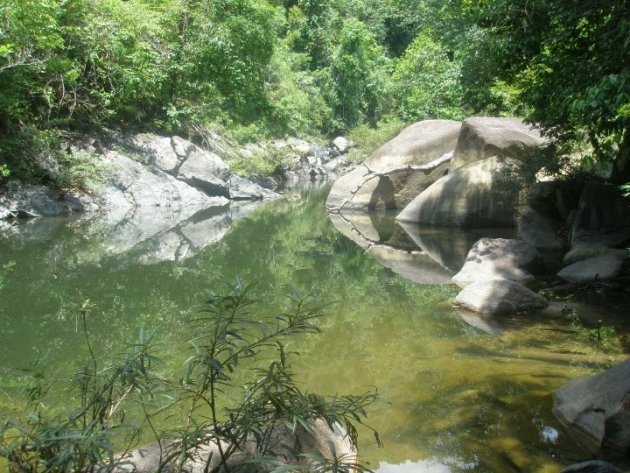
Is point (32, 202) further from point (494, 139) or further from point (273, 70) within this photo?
point (273, 70)

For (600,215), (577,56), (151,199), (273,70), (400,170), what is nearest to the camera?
(577,56)

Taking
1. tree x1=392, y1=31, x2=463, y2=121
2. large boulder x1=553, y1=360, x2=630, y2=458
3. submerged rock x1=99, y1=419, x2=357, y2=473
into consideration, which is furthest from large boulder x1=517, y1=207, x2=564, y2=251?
tree x1=392, y1=31, x2=463, y2=121

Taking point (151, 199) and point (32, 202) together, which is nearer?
point (32, 202)

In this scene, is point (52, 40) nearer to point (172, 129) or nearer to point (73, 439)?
point (172, 129)

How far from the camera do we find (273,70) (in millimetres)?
25672

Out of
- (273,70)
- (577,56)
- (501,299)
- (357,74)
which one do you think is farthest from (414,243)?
(357,74)

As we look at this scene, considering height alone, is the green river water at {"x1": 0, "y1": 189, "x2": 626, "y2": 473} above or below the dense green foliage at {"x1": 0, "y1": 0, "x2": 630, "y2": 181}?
below

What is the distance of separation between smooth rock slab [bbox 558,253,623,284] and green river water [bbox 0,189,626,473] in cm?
125

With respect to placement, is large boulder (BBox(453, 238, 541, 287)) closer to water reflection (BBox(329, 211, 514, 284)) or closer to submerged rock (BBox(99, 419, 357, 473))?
water reflection (BBox(329, 211, 514, 284))

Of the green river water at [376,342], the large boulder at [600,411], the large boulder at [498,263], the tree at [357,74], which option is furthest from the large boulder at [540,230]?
the tree at [357,74]

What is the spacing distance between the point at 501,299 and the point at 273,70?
2137 cm

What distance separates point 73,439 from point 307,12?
34.2 meters

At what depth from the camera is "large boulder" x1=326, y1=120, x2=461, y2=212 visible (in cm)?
1577

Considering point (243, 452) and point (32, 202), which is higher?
point (243, 452)
